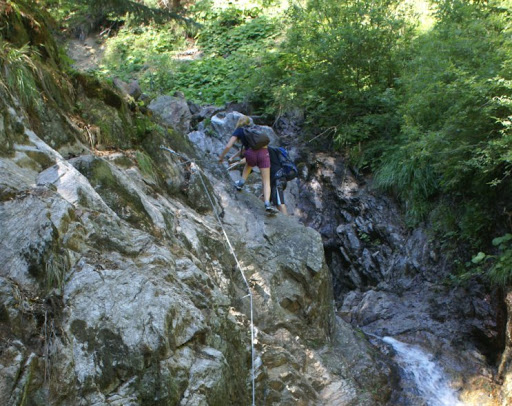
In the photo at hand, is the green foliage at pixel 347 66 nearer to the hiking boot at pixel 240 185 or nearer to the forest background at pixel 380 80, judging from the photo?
the forest background at pixel 380 80

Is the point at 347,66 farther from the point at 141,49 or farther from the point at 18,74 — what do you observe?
the point at 141,49

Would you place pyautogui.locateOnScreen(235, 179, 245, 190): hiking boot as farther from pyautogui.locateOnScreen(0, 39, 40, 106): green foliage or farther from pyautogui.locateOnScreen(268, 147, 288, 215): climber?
pyautogui.locateOnScreen(0, 39, 40, 106): green foliage

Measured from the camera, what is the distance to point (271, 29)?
1786 centimetres

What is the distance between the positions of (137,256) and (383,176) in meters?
7.99

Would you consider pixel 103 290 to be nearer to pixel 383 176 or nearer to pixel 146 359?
pixel 146 359

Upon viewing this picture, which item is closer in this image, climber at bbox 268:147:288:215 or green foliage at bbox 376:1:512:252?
green foliage at bbox 376:1:512:252

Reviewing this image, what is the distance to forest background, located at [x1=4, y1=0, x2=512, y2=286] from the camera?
7.82m

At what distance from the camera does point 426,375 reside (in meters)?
7.57

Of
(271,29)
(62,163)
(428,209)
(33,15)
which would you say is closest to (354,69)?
(428,209)

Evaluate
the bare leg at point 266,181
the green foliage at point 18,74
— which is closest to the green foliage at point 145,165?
the green foliage at point 18,74

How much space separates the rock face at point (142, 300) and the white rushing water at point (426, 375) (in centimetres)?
50

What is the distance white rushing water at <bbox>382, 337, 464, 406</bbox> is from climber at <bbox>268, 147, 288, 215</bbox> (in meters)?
3.07

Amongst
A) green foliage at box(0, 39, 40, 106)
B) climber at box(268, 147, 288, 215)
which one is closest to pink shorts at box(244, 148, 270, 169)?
climber at box(268, 147, 288, 215)

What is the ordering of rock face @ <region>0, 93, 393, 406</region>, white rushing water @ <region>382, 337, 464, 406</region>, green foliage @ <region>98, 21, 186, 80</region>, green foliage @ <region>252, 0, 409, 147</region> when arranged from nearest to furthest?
rock face @ <region>0, 93, 393, 406</region>
white rushing water @ <region>382, 337, 464, 406</region>
green foliage @ <region>252, 0, 409, 147</region>
green foliage @ <region>98, 21, 186, 80</region>
